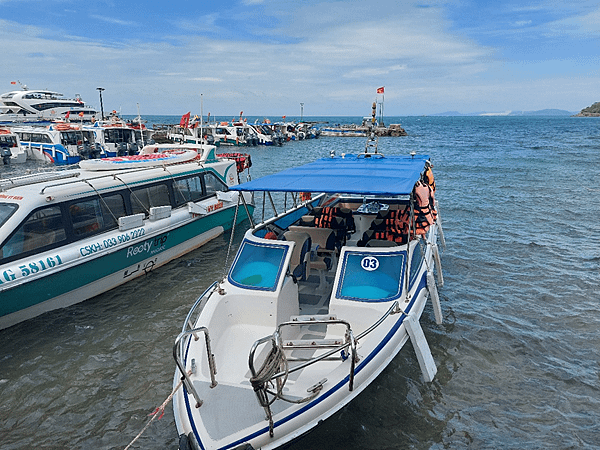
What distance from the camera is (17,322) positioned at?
8.67 metres

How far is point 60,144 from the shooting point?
33.7 m

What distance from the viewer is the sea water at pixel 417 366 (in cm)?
599

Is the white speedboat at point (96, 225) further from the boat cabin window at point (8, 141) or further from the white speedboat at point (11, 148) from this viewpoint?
the boat cabin window at point (8, 141)

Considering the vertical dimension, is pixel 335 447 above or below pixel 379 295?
below

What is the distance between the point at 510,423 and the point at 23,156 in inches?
1538

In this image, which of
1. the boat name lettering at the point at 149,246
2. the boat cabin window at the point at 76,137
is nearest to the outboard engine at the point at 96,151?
the boat cabin window at the point at 76,137

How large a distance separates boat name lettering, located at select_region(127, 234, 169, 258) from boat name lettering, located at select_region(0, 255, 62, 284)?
6.55ft

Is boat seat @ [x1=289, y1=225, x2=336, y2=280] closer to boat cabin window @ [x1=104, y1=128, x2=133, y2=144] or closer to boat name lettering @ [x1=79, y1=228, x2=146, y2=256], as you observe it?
boat name lettering @ [x1=79, y1=228, x2=146, y2=256]

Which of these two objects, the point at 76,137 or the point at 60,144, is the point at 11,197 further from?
the point at 76,137

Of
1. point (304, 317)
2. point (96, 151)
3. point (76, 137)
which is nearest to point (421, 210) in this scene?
point (304, 317)

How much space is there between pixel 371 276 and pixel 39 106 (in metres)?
72.6

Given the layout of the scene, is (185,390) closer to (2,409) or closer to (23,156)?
(2,409)

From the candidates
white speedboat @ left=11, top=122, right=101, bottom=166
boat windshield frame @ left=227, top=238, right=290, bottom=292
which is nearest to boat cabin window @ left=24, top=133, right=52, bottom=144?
white speedboat @ left=11, top=122, right=101, bottom=166

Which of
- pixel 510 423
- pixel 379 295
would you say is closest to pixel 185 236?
pixel 379 295
